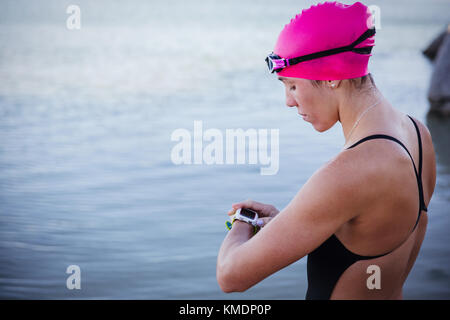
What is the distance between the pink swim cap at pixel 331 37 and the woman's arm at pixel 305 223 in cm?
34

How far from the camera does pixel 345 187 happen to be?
5.25 feet

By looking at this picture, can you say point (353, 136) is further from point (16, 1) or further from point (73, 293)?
point (16, 1)

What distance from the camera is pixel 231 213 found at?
6.99 ft

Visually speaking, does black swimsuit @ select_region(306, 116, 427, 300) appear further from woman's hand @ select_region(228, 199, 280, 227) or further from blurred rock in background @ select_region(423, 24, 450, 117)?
blurred rock in background @ select_region(423, 24, 450, 117)

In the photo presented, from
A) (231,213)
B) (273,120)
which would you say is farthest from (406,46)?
(231,213)

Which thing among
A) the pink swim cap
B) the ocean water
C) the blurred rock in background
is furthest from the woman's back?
the blurred rock in background

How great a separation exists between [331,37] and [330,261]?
70 centimetres

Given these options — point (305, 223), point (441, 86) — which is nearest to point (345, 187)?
point (305, 223)

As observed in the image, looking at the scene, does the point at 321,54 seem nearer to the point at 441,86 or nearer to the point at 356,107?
the point at 356,107

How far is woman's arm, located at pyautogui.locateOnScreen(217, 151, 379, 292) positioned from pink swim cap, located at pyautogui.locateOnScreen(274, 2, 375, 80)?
336 mm

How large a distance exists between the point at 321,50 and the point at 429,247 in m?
3.58

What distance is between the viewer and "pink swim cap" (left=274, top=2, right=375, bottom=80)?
182cm
